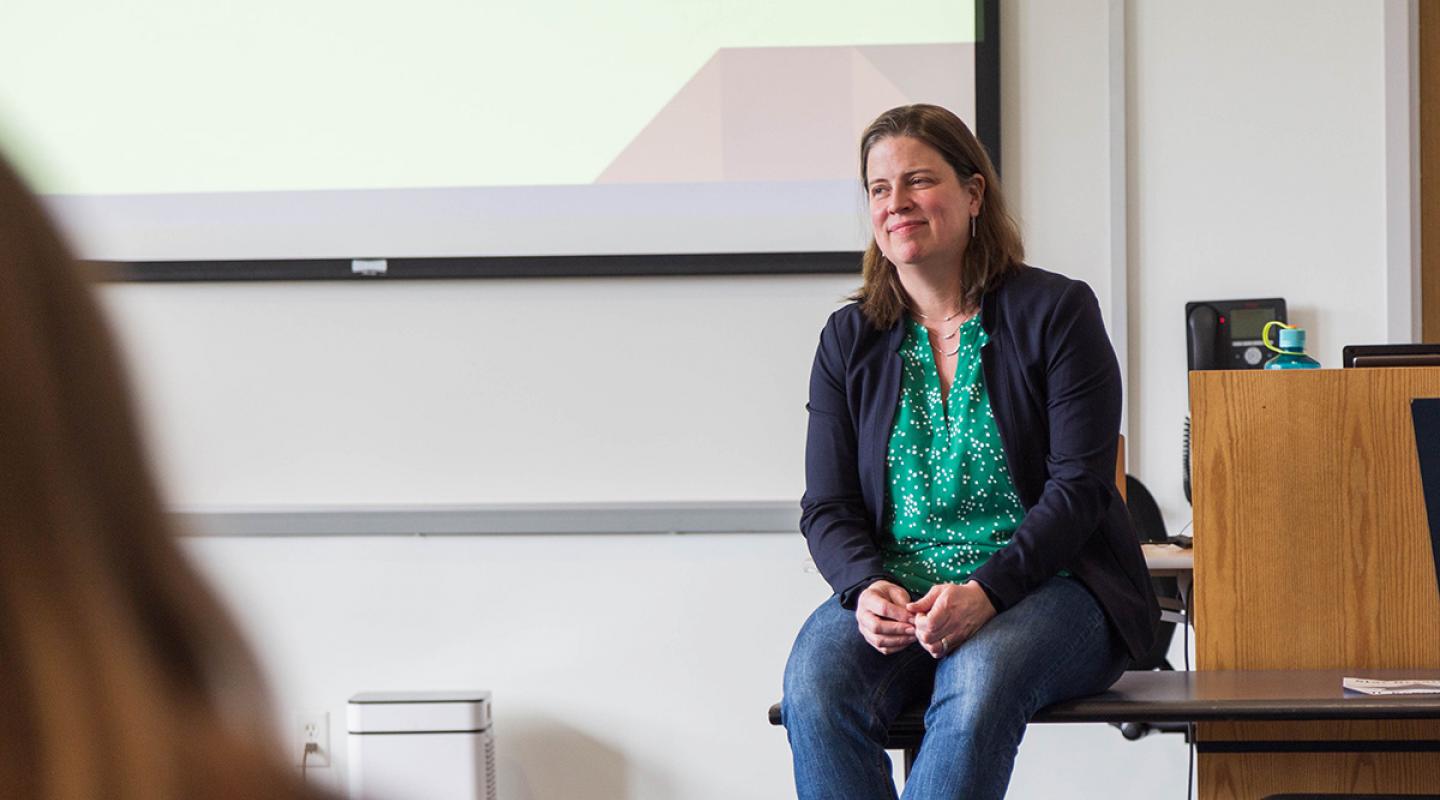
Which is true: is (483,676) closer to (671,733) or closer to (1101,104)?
(671,733)

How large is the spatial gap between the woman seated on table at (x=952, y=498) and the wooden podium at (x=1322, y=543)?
198 millimetres

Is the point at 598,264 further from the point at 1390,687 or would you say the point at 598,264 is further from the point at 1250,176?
the point at 1390,687

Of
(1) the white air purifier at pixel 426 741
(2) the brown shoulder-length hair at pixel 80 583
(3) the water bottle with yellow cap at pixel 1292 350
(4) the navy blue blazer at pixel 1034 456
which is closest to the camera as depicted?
(2) the brown shoulder-length hair at pixel 80 583

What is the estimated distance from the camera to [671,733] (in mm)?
3580

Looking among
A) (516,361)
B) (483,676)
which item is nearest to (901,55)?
(516,361)

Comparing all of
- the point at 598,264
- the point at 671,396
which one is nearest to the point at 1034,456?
the point at 671,396

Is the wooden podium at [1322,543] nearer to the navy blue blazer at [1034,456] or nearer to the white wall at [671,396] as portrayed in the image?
the navy blue blazer at [1034,456]

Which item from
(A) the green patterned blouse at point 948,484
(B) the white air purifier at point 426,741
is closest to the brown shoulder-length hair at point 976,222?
(A) the green patterned blouse at point 948,484

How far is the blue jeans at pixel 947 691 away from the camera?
6.35ft

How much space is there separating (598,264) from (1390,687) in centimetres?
209

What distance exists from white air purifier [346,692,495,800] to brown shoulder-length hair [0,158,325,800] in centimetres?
307

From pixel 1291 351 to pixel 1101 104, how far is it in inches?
40.2

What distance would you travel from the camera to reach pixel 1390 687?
205 centimetres

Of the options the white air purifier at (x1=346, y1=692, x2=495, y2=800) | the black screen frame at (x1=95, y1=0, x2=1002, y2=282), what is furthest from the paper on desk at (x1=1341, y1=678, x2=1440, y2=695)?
the white air purifier at (x1=346, y1=692, x2=495, y2=800)
